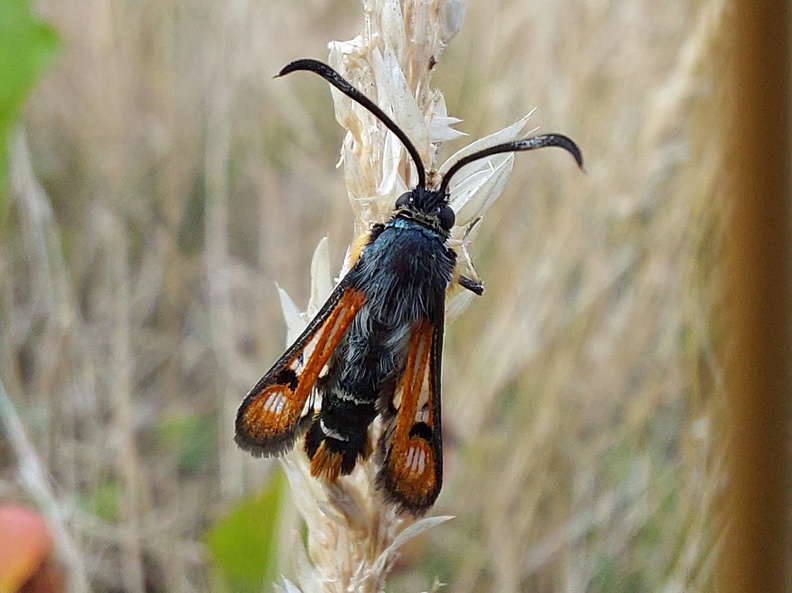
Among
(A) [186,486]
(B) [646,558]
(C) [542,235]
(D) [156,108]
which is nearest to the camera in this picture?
(B) [646,558]

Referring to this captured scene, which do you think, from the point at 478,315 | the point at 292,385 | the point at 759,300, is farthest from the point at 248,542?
the point at 759,300

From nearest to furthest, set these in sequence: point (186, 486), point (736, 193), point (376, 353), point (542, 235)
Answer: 1. point (736, 193)
2. point (376, 353)
3. point (542, 235)
4. point (186, 486)

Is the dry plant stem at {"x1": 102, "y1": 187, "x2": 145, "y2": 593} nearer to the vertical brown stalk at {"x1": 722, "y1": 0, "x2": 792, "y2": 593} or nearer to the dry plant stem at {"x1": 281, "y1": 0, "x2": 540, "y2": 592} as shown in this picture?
the dry plant stem at {"x1": 281, "y1": 0, "x2": 540, "y2": 592}

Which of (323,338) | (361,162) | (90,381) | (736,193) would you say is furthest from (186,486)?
(736,193)

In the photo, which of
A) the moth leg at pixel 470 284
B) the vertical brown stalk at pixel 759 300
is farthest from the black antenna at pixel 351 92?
the vertical brown stalk at pixel 759 300

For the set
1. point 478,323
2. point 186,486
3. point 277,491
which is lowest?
point 277,491

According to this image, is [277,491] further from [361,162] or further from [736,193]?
[736,193]

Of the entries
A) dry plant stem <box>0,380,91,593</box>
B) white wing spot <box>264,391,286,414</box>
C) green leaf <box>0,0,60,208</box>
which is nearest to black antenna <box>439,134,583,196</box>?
white wing spot <box>264,391,286,414</box>
